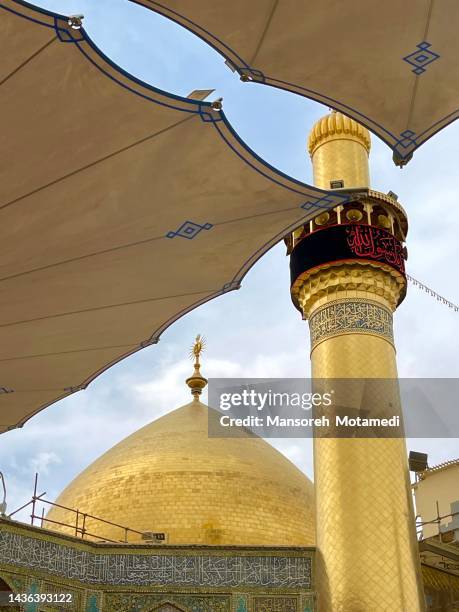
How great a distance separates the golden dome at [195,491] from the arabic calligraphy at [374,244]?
5.02m

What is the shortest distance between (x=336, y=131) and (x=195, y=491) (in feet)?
21.6

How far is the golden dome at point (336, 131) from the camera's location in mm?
14562

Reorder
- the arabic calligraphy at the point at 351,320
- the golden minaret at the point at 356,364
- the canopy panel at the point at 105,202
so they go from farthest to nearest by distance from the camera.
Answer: the arabic calligraphy at the point at 351,320, the golden minaret at the point at 356,364, the canopy panel at the point at 105,202

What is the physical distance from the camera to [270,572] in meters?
12.8

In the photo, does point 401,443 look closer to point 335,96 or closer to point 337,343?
point 337,343

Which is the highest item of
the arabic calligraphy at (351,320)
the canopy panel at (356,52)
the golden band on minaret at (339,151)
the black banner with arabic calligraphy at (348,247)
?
the golden band on minaret at (339,151)

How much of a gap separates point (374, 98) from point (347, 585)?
22.3 feet

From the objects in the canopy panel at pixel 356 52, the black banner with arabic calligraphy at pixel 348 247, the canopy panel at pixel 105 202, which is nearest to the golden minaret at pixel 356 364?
the black banner with arabic calligraphy at pixel 348 247

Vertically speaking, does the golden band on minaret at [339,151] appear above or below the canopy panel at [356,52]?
above

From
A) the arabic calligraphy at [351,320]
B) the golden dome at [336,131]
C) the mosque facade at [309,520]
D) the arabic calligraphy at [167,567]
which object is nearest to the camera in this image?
the mosque facade at [309,520]

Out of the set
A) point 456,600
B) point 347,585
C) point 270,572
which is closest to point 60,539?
point 270,572

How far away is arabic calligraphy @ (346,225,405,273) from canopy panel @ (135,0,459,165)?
20.8ft

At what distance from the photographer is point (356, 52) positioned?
6.61 metres

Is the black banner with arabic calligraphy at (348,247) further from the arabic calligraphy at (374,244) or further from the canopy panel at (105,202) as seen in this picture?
the canopy panel at (105,202)
